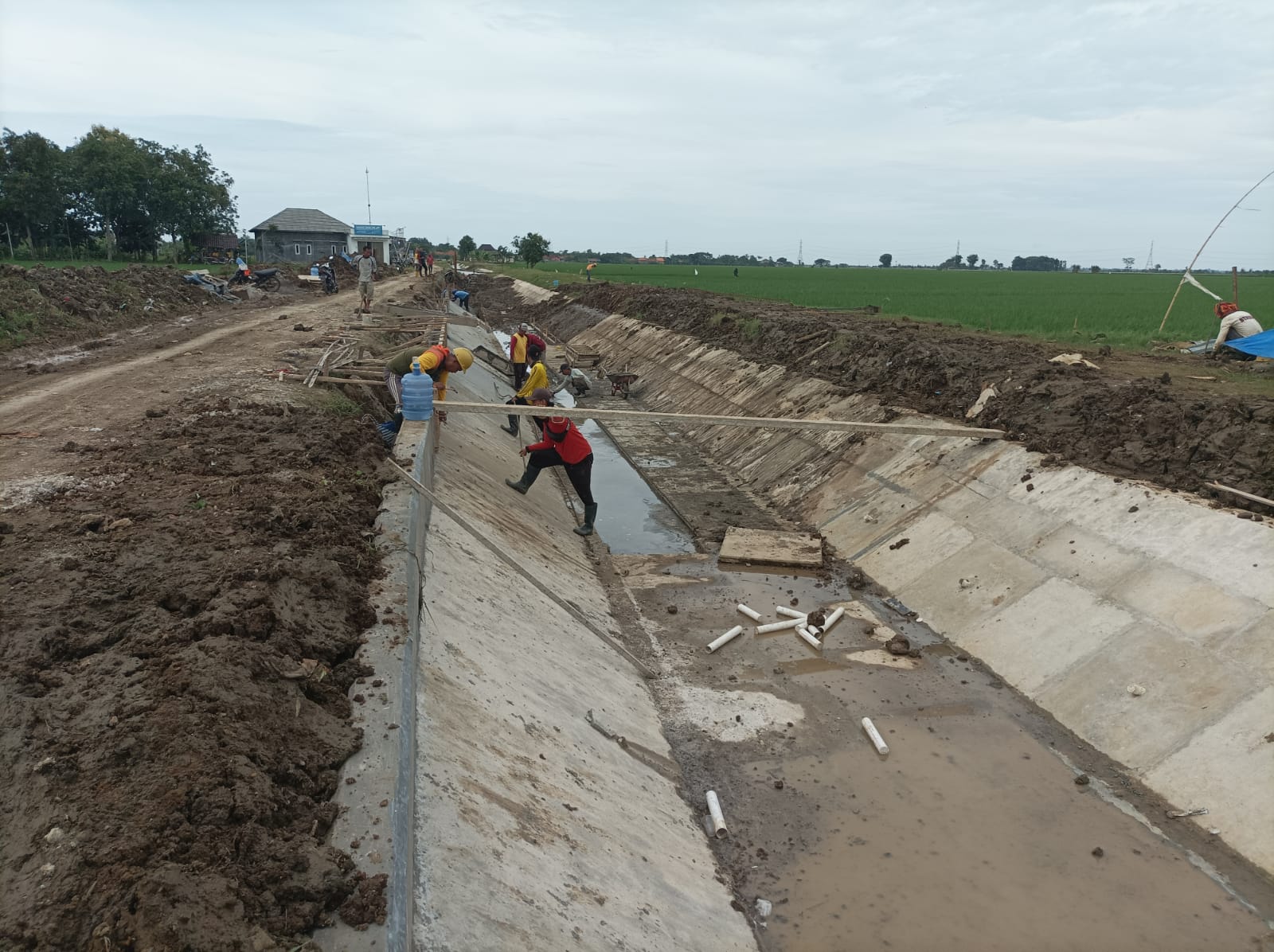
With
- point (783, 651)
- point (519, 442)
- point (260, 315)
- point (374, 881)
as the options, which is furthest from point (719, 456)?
point (260, 315)

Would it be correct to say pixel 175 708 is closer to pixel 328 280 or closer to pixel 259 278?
pixel 328 280

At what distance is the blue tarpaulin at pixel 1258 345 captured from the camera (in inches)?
542

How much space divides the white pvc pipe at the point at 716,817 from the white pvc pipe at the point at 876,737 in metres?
1.87

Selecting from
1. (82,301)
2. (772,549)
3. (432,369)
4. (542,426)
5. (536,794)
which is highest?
(82,301)

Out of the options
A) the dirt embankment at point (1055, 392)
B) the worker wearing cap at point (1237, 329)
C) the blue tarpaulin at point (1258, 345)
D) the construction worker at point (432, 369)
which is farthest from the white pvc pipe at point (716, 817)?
the worker wearing cap at point (1237, 329)

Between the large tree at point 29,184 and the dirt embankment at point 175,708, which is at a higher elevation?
the large tree at point 29,184

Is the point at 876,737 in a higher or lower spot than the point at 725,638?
lower

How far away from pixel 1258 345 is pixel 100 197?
60566 millimetres

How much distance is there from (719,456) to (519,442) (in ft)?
15.7

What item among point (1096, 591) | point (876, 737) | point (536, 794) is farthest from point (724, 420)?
point (536, 794)

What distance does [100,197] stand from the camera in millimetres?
49531

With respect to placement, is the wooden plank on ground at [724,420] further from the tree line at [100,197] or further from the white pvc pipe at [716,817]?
the tree line at [100,197]

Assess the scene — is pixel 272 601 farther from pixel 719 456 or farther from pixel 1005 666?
pixel 719 456

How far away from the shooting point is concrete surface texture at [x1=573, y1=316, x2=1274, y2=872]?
21.6ft
